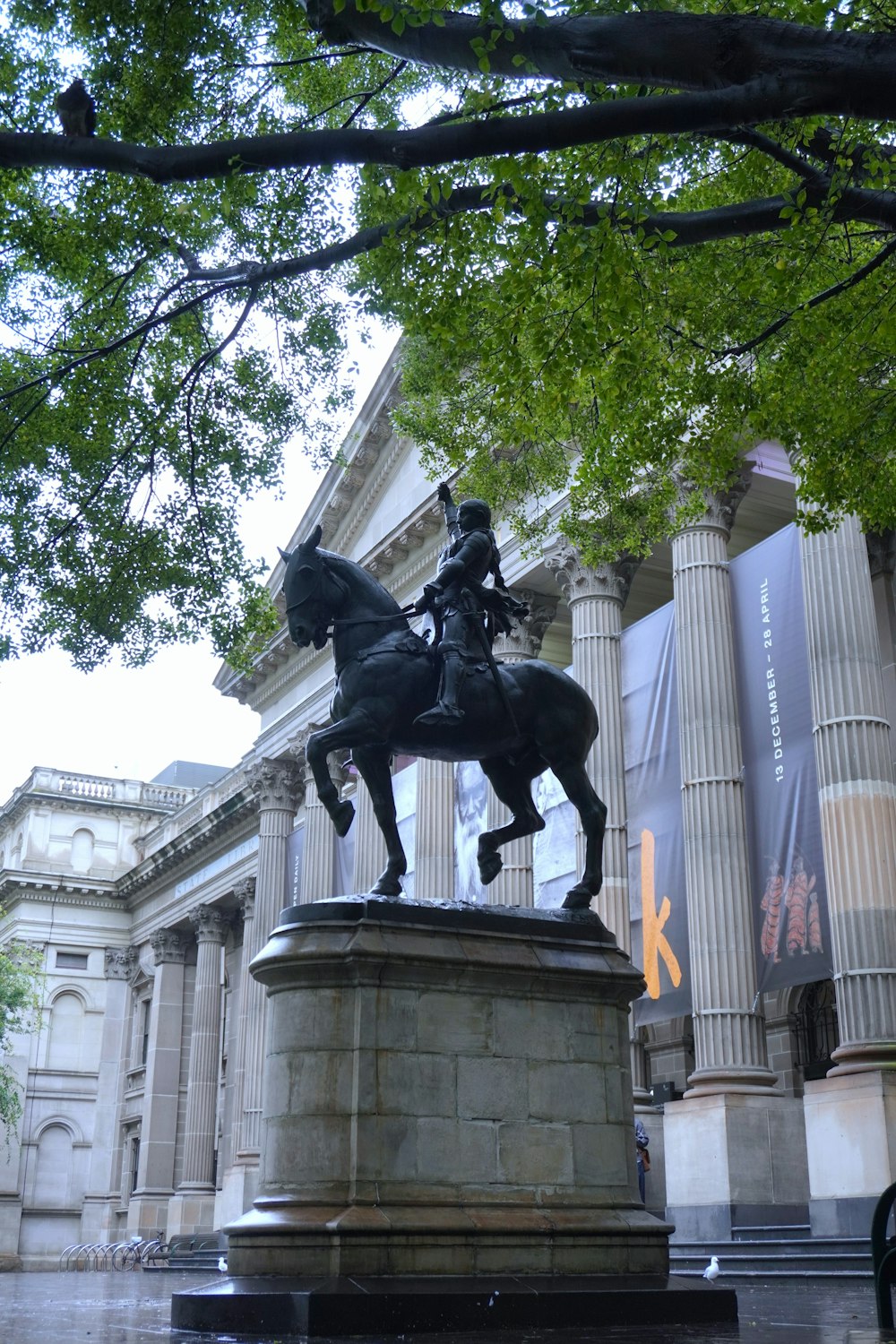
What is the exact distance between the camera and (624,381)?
41.9 feet

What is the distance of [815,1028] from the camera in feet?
89.1

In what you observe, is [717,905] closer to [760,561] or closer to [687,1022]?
[760,561]

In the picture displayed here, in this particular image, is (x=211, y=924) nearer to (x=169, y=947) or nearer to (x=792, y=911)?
(x=169, y=947)

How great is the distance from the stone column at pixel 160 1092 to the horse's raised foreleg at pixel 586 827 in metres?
44.3

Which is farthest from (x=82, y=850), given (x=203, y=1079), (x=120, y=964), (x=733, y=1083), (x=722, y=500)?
(x=733, y=1083)

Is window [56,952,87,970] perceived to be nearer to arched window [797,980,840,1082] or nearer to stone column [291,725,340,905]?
stone column [291,725,340,905]

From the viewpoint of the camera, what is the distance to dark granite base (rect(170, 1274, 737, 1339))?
796 centimetres

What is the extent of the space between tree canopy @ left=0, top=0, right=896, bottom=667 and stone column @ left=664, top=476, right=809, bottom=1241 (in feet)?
21.1

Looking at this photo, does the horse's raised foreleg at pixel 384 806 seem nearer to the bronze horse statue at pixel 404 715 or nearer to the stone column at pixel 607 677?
the bronze horse statue at pixel 404 715

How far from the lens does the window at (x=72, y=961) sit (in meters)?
59.4

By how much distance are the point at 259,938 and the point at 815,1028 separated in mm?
17620

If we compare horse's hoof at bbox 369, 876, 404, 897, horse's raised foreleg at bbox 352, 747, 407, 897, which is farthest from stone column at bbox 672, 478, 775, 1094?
horse's hoof at bbox 369, 876, 404, 897

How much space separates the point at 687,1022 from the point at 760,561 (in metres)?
12.2

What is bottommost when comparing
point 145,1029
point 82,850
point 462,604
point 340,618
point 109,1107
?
point 109,1107
